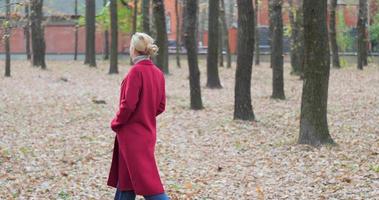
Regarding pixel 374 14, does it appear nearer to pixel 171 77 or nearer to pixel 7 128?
pixel 171 77

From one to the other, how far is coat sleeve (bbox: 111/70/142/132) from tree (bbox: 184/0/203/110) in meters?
11.7

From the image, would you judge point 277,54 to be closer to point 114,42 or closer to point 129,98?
point 114,42

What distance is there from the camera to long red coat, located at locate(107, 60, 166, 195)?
590 centimetres

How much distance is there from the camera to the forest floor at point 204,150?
882 centimetres

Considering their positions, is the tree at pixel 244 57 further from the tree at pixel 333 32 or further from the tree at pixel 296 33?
the tree at pixel 333 32

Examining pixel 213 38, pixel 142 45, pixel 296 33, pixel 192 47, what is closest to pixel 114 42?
pixel 296 33

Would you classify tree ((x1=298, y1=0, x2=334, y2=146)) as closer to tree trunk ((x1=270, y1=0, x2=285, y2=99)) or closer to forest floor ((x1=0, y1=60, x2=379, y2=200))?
forest floor ((x1=0, y1=60, x2=379, y2=200))

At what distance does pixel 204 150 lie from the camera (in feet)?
41.1

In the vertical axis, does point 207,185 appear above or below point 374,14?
below

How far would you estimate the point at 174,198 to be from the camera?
8.28 meters

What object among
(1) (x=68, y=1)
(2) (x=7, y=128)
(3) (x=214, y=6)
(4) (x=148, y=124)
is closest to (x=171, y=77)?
(3) (x=214, y=6)

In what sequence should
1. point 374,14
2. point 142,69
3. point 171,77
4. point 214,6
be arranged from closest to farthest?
point 142,69 < point 214,6 < point 171,77 < point 374,14

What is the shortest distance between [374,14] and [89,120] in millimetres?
39645

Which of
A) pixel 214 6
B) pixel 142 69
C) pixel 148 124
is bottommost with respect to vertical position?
pixel 148 124
